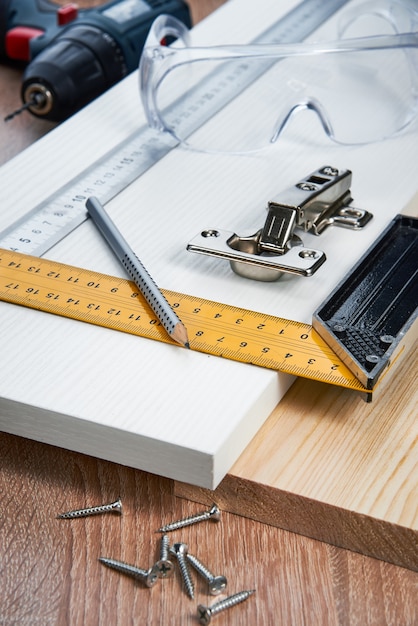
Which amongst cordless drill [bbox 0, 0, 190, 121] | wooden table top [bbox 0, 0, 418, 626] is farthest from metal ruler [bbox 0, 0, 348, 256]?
wooden table top [bbox 0, 0, 418, 626]

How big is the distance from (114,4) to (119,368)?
3.68ft

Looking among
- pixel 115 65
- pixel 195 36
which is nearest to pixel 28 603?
pixel 115 65

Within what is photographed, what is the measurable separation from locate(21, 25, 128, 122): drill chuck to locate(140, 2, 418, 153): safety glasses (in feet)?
0.49

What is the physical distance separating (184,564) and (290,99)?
981 millimetres

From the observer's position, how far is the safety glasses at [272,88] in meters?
1.69

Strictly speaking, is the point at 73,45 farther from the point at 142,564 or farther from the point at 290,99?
the point at 142,564

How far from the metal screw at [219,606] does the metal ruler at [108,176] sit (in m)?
0.59

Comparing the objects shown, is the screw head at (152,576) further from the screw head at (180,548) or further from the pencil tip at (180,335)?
the pencil tip at (180,335)

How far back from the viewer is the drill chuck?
74.9 inches

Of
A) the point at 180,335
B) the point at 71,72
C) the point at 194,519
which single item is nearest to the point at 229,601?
the point at 194,519

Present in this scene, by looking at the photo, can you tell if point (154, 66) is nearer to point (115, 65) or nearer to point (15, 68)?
point (115, 65)

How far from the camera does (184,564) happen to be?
3.57 feet

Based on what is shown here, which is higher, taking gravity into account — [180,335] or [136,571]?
[180,335]

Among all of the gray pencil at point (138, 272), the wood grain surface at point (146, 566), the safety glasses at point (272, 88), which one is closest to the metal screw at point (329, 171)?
the safety glasses at point (272, 88)
